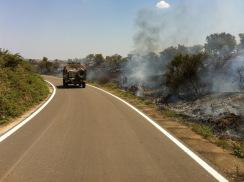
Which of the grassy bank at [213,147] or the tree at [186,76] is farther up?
the tree at [186,76]

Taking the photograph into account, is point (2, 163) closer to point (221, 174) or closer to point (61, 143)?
point (61, 143)

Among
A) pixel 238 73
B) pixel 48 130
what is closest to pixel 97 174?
pixel 48 130

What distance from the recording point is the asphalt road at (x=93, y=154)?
7680mm

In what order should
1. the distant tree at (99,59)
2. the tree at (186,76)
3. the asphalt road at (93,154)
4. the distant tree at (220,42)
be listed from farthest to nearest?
the distant tree at (99,59)
the distant tree at (220,42)
the tree at (186,76)
the asphalt road at (93,154)

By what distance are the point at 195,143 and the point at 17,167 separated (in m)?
4.98

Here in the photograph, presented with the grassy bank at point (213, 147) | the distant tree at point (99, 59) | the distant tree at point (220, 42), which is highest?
the distant tree at point (220, 42)

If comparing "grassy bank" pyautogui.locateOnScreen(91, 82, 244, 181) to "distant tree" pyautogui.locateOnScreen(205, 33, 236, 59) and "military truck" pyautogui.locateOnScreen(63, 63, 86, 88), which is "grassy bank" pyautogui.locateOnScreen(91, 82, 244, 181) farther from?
"distant tree" pyautogui.locateOnScreen(205, 33, 236, 59)

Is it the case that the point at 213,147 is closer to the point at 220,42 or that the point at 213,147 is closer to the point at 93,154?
the point at 93,154

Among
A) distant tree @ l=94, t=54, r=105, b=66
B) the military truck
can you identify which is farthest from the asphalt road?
distant tree @ l=94, t=54, r=105, b=66

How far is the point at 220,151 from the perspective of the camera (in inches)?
404

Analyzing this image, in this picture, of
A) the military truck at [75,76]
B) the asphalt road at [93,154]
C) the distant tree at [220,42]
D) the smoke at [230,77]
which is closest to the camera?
the asphalt road at [93,154]

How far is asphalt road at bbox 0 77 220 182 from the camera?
768 centimetres

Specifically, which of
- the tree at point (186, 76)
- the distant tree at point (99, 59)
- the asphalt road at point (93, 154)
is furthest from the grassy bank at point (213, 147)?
the distant tree at point (99, 59)

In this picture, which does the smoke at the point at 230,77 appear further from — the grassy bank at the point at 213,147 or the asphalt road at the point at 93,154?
the asphalt road at the point at 93,154
